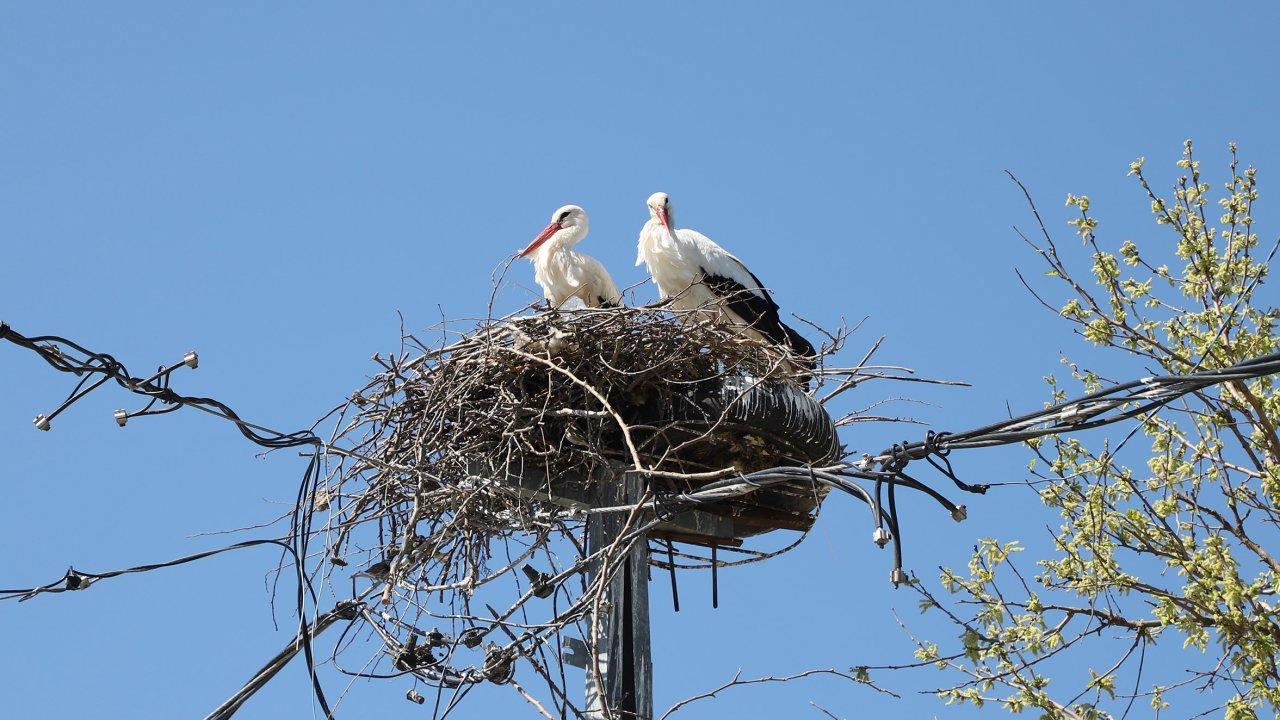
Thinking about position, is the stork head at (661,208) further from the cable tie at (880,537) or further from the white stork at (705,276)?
the cable tie at (880,537)

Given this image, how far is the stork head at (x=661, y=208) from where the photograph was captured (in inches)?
316

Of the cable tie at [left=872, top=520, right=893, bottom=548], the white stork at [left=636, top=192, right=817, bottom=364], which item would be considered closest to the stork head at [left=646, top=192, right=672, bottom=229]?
the white stork at [left=636, top=192, right=817, bottom=364]

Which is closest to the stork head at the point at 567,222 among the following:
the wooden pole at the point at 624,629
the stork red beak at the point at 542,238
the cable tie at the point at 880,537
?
the stork red beak at the point at 542,238

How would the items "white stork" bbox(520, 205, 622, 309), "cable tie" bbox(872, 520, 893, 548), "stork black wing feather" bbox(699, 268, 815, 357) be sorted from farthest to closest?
"stork black wing feather" bbox(699, 268, 815, 357), "white stork" bbox(520, 205, 622, 309), "cable tie" bbox(872, 520, 893, 548)

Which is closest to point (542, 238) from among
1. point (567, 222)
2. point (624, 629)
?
point (567, 222)

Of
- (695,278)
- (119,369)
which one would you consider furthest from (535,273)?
(119,369)

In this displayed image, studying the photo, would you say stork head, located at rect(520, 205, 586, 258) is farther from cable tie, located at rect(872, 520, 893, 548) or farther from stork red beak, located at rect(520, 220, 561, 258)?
cable tie, located at rect(872, 520, 893, 548)

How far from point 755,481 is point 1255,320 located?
414 cm

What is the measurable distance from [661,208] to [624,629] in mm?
3107

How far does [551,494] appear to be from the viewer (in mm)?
5656

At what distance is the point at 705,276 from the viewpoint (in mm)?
7727

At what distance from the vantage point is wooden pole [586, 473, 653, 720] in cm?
534

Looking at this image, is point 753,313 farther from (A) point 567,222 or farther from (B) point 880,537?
(B) point 880,537

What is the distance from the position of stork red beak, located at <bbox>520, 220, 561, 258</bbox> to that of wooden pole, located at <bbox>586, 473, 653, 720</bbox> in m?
2.31
